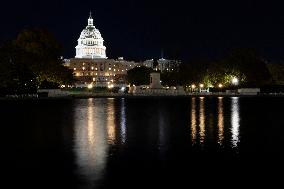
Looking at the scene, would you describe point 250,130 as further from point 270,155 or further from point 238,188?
point 238,188

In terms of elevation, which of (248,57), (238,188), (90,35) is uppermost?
(90,35)

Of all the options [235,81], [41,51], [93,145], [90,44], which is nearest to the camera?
[93,145]

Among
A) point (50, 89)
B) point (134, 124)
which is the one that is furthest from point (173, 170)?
point (50, 89)

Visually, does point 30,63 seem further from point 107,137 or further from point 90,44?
point 90,44

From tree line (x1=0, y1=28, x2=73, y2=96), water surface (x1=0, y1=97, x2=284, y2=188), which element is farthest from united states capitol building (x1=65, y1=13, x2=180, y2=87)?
water surface (x1=0, y1=97, x2=284, y2=188)

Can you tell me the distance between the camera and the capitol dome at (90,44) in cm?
19112

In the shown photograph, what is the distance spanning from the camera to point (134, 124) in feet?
83.8

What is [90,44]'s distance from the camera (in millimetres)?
192250

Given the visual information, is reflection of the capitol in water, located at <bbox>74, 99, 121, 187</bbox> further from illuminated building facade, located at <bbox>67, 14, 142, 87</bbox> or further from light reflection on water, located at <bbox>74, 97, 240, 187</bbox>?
illuminated building facade, located at <bbox>67, 14, 142, 87</bbox>

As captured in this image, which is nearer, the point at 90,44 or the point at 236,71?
the point at 236,71

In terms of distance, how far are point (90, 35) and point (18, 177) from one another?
18078 cm

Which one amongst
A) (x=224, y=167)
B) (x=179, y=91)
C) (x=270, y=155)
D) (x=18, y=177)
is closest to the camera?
(x=18, y=177)

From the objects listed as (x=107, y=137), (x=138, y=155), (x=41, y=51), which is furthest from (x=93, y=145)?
(x=41, y=51)

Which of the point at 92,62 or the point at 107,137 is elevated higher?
the point at 92,62
